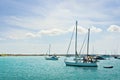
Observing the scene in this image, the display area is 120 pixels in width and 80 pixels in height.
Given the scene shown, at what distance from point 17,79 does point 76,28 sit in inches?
1692

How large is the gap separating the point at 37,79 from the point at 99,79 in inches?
482

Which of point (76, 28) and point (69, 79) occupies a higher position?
point (76, 28)

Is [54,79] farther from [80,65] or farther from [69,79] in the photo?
[80,65]

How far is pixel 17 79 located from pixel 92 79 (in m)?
14.6

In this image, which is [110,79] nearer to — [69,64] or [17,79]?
[17,79]

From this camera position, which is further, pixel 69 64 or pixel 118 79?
pixel 69 64

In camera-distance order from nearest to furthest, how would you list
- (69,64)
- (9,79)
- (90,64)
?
(9,79), (90,64), (69,64)

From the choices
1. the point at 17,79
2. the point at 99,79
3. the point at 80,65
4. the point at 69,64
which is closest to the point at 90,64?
the point at 80,65

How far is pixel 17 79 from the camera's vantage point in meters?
52.2

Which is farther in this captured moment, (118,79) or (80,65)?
(80,65)

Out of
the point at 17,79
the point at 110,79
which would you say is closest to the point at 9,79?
the point at 17,79

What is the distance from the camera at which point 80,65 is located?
8606 centimetres

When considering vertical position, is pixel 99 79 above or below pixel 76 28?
below

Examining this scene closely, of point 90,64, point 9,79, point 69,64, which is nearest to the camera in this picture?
point 9,79
